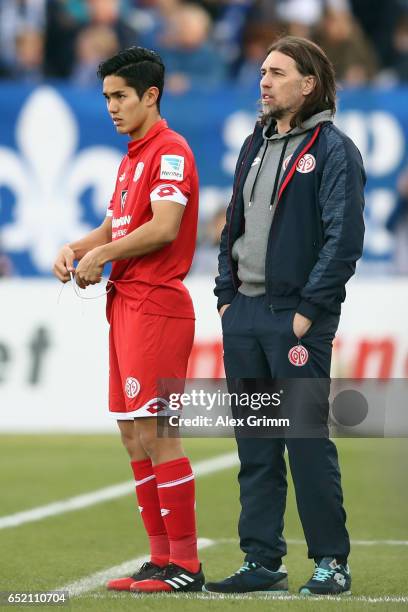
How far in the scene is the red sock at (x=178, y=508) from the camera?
18.6 feet

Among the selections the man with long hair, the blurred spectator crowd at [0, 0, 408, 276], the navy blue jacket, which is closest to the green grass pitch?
the man with long hair

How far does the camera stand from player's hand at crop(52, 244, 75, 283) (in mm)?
5879

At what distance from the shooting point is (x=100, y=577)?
6031 millimetres

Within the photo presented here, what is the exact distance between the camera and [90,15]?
15055 mm

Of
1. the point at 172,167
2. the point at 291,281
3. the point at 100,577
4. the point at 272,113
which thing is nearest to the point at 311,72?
the point at 272,113

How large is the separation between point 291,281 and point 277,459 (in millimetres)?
710

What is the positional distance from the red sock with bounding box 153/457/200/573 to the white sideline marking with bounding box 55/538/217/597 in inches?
14.5

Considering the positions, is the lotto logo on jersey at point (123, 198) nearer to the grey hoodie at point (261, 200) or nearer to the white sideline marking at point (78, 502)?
the grey hoodie at point (261, 200)

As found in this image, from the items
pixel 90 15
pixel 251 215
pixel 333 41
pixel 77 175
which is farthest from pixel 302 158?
pixel 90 15

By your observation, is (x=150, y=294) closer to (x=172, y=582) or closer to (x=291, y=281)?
(x=291, y=281)

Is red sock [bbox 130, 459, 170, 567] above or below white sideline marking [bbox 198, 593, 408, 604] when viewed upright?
above

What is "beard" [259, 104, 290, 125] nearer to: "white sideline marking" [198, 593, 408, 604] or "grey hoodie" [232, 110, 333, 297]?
"grey hoodie" [232, 110, 333, 297]

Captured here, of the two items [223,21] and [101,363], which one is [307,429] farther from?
[223,21]

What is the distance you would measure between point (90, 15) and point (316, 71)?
32.3ft
